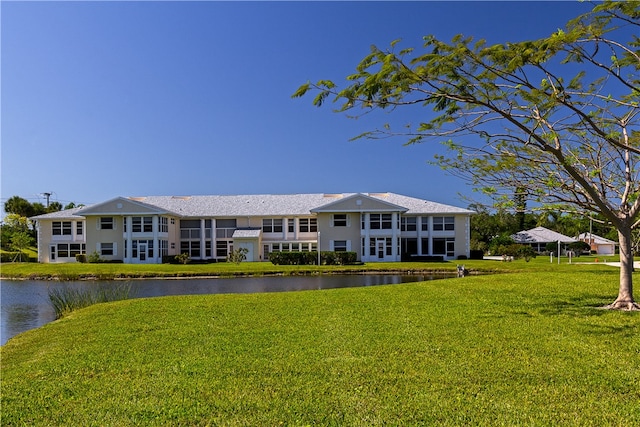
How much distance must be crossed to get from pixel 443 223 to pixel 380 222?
6597mm

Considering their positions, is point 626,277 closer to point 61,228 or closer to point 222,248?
point 222,248

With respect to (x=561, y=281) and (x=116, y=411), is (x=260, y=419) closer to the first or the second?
(x=116, y=411)

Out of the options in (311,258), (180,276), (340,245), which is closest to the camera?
(180,276)

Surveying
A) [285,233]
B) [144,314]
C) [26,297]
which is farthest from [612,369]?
[285,233]

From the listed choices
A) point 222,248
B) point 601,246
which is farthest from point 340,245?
point 601,246

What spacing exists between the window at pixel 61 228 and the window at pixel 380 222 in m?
29.1

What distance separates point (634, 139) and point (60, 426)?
1149 cm

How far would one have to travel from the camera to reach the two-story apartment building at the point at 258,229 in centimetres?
4228

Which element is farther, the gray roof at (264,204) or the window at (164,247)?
the gray roof at (264,204)

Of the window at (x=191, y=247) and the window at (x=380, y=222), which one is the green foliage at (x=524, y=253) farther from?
the window at (x=191, y=247)

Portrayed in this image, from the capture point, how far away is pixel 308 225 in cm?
4559

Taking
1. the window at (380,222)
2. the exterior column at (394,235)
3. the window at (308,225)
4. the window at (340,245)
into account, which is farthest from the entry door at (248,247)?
the exterior column at (394,235)

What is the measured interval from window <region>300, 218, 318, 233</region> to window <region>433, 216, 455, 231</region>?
37.2 feet

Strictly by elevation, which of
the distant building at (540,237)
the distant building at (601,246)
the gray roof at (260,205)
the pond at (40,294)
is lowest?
the distant building at (601,246)
